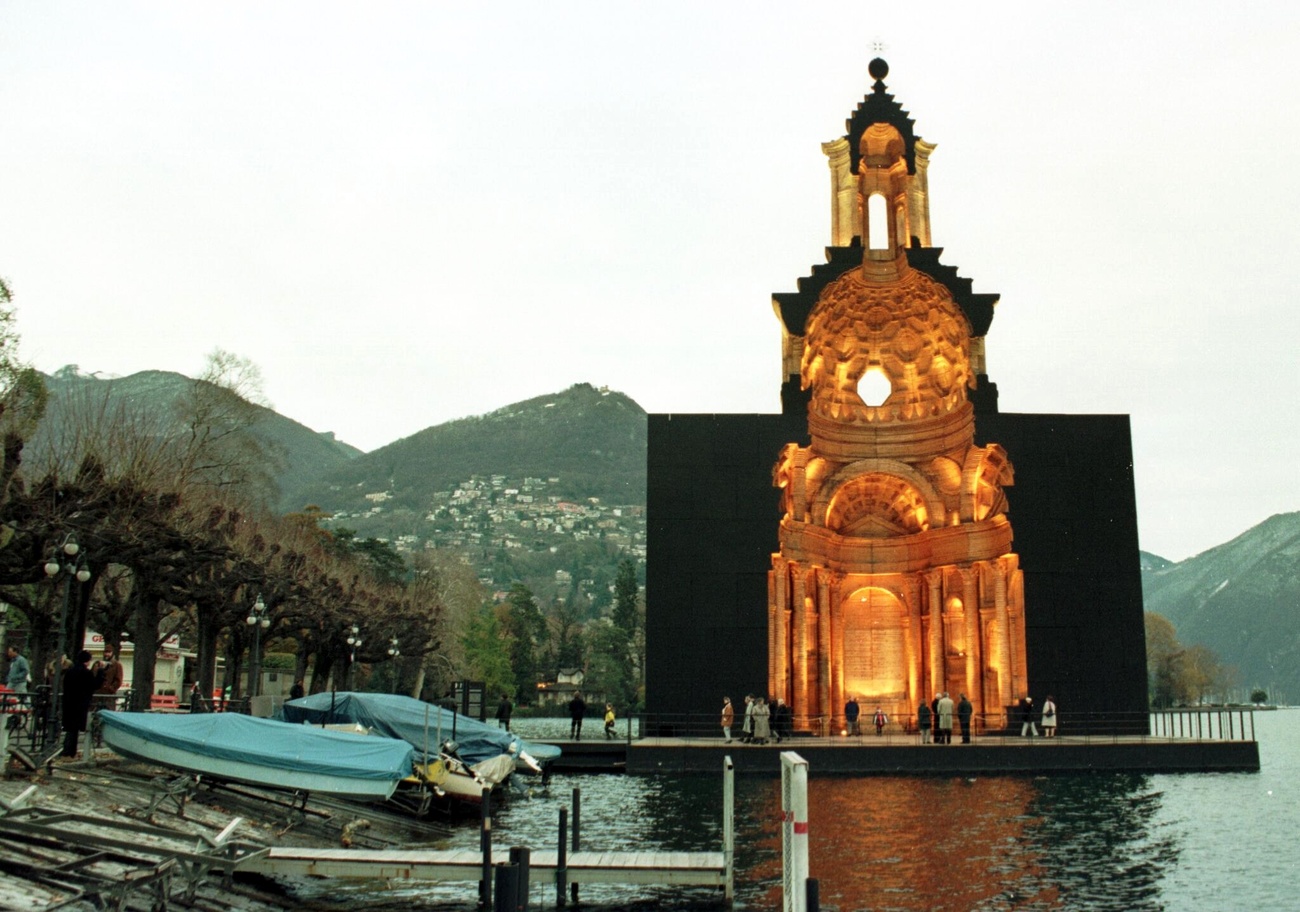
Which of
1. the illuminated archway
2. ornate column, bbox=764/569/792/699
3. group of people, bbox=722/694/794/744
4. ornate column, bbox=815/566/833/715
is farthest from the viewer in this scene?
the illuminated archway

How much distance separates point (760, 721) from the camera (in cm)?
3475

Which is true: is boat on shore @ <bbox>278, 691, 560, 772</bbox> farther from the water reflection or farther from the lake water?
the water reflection

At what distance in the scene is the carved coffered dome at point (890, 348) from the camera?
43531mm

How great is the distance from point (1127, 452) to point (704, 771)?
1798 centimetres

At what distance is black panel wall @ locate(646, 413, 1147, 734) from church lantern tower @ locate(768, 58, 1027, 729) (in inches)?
37.9

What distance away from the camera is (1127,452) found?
40.2 meters

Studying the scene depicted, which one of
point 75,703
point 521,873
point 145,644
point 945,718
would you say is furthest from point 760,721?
point 521,873

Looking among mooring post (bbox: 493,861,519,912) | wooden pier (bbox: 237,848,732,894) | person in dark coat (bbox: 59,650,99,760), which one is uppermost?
person in dark coat (bbox: 59,650,99,760)

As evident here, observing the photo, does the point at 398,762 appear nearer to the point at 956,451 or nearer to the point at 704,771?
the point at 704,771

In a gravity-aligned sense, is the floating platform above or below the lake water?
above

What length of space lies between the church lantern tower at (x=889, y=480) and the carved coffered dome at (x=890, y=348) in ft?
0.19

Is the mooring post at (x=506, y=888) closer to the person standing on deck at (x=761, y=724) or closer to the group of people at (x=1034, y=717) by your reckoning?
the person standing on deck at (x=761, y=724)

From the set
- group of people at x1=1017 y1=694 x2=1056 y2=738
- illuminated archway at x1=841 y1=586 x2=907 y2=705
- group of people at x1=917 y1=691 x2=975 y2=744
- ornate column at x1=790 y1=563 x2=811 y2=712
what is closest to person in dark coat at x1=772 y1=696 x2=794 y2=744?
ornate column at x1=790 y1=563 x2=811 y2=712

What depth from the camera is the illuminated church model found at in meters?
38.3
